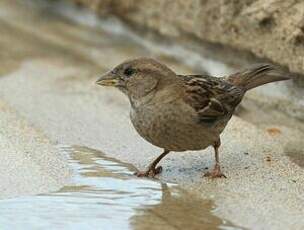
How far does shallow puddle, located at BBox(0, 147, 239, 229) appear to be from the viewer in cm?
416

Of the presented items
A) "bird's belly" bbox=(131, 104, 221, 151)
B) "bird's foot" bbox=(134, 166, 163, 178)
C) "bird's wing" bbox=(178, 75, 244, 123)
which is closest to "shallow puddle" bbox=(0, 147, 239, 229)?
"bird's foot" bbox=(134, 166, 163, 178)

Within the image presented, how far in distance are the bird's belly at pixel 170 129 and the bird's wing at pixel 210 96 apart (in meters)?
0.10

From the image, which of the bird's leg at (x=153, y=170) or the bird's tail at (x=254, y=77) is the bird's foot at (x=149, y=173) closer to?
the bird's leg at (x=153, y=170)

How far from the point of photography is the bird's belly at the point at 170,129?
4.97 m

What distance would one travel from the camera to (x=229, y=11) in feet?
23.0

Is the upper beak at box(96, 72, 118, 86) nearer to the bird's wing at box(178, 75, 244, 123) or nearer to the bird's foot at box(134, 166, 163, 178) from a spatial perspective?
the bird's wing at box(178, 75, 244, 123)

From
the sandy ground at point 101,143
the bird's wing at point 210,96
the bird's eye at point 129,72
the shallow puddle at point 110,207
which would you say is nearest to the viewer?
the shallow puddle at point 110,207

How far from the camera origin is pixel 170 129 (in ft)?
16.3

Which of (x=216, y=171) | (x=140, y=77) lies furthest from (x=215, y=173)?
(x=140, y=77)

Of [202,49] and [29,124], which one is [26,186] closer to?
[29,124]

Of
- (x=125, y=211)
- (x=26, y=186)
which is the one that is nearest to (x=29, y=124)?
(x=26, y=186)

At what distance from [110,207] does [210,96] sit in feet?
3.91

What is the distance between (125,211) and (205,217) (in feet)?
1.33

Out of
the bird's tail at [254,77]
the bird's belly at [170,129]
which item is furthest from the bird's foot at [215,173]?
the bird's tail at [254,77]
